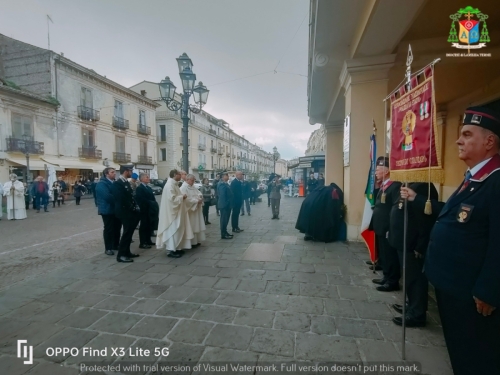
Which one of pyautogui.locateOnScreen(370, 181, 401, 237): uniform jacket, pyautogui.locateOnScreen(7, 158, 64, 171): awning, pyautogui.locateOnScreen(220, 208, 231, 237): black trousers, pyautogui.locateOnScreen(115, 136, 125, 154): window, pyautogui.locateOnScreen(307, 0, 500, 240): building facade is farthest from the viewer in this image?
pyautogui.locateOnScreen(115, 136, 125, 154): window

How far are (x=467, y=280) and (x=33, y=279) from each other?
5.36m

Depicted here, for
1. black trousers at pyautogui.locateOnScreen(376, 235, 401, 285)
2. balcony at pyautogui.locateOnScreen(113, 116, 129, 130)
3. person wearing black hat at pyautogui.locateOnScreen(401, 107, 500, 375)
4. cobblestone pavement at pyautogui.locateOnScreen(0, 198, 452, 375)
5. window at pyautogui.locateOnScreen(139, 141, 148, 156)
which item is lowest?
cobblestone pavement at pyautogui.locateOnScreen(0, 198, 452, 375)

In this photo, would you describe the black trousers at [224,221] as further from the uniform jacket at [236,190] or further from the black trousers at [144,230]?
the black trousers at [144,230]

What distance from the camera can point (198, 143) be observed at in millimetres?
43969

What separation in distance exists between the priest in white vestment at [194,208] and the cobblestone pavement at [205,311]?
2.23 feet

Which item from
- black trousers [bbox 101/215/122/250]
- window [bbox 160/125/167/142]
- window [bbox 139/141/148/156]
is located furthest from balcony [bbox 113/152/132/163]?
black trousers [bbox 101/215/122/250]

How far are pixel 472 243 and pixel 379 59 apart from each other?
479 centimetres

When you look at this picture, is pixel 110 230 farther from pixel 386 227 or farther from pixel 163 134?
pixel 163 134

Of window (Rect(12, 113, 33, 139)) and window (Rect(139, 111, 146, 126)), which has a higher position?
window (Rect(139, 111, 146, 126))

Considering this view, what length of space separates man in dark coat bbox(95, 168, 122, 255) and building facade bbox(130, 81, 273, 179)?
1271cm

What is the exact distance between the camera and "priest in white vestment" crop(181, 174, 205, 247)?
5.61 m

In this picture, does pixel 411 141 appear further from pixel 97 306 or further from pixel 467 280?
pixel 97 306

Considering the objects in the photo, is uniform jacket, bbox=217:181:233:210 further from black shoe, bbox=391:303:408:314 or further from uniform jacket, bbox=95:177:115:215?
black shoe, bbox=391:303:408:314

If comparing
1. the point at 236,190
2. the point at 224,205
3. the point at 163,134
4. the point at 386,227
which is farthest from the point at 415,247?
the point at 163,134
